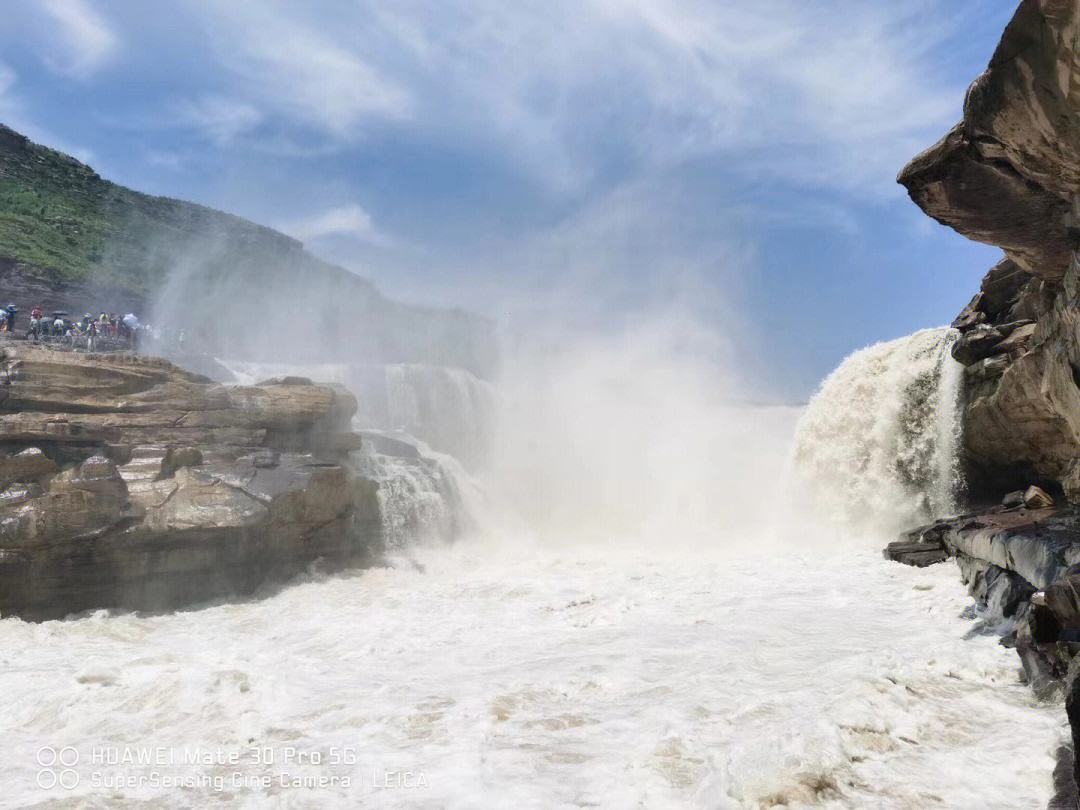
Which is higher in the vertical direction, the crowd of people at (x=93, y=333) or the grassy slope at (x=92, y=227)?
the grassy slope at (x=92, y=227)

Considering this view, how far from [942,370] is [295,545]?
13.0 metres

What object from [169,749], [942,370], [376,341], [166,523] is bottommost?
[169,749]

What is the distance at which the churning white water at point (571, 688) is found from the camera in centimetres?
395

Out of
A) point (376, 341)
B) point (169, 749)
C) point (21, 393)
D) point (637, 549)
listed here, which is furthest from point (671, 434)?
point (376, 341)

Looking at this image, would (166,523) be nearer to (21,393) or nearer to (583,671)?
(21,393)

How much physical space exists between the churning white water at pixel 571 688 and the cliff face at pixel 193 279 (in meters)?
28.5

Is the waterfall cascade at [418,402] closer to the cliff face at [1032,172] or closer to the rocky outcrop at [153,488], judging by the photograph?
the rocky outcrop at [153,488]

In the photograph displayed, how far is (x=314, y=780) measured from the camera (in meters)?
4.32

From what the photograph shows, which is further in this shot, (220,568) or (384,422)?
(384,422)

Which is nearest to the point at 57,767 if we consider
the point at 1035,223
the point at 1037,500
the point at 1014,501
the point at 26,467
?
the point at 1035,223

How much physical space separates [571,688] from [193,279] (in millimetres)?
52300

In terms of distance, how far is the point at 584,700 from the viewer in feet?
18.2

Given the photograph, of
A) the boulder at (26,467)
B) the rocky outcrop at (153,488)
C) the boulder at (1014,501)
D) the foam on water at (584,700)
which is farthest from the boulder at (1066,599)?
the boulder at (26,467)

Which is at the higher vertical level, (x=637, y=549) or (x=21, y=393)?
(x=21, y=393)
